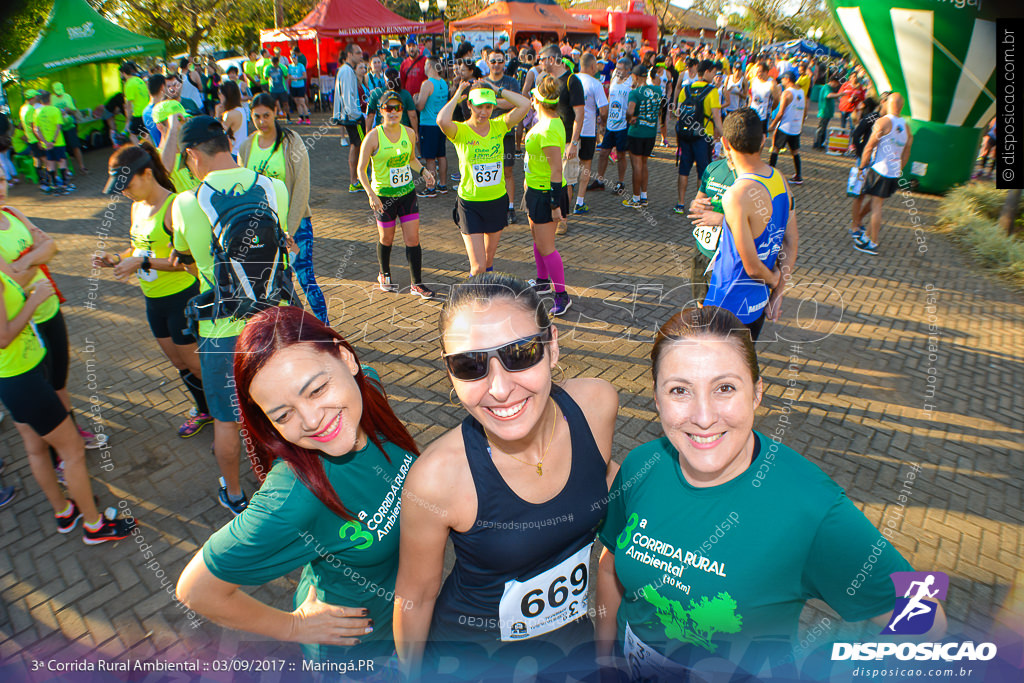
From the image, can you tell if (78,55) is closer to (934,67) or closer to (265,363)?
(265,363)

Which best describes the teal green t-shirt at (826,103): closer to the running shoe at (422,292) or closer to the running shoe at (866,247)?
the running shoe at (866,247)

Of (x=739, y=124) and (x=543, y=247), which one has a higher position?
(x=739, y=124)

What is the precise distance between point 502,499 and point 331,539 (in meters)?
0.55

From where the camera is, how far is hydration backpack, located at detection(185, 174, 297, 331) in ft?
10.3

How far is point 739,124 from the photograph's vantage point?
3.69m

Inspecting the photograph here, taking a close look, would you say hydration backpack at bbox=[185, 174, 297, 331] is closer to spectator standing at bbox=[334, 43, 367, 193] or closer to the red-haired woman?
the red-haired woman

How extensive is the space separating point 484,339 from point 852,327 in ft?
18.9

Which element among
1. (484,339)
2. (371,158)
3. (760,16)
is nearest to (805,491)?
(484,339)

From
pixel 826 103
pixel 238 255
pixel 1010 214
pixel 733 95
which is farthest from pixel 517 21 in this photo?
pixel 238 255

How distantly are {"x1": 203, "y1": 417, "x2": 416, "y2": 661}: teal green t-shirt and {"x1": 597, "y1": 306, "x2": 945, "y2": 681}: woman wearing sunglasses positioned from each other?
2.61 ft

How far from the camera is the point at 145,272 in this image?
367 centimetres

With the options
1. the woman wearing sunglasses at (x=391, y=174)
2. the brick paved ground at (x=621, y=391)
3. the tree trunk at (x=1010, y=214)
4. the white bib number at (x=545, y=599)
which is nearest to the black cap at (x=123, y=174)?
the brick paved ground at (x=621, y=391)

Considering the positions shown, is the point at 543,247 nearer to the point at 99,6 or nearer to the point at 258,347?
the point at 258,347

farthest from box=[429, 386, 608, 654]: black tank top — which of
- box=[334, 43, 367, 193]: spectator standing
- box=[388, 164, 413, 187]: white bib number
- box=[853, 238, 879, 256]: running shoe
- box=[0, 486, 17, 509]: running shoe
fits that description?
box=[334, 43, 367, 193]: spectator standing
